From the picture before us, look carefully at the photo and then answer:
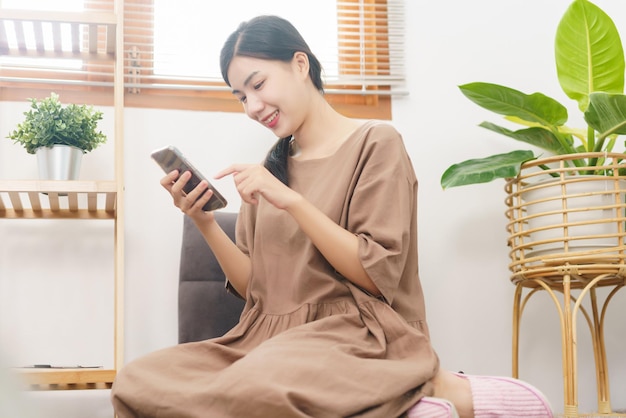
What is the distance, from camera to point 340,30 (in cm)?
208

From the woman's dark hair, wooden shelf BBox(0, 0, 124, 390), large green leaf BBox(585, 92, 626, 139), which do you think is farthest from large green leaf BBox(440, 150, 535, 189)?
wooden shelf BBox(0, 0, 124, 390)

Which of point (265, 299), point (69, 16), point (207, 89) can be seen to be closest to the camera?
point (265, 299)

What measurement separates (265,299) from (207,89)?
2.57 feet

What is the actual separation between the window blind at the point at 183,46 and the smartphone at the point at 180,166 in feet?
1.68

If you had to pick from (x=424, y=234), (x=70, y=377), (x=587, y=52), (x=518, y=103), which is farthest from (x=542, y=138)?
(x=70, y=377)

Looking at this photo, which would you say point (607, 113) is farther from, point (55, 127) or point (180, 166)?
point (55, 127)

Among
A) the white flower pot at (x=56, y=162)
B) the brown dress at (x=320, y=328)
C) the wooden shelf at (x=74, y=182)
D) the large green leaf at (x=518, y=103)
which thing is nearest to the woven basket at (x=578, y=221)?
the large green leaf at (x=518, y=103)

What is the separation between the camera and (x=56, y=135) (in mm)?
1629

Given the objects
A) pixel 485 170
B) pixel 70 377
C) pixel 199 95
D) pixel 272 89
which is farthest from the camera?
pixel 199 95

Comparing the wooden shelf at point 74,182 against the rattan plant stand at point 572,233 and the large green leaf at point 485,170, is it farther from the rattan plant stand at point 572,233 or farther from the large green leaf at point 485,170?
the rattan plant stand at point 572,233

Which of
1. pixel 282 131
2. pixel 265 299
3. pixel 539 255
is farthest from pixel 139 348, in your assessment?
pixel 539 255

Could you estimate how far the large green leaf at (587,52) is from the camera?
5.73 feet

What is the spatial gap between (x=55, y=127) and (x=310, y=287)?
2.35 feet

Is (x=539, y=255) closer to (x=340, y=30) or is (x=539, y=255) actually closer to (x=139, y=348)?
(x=340, y=30)
